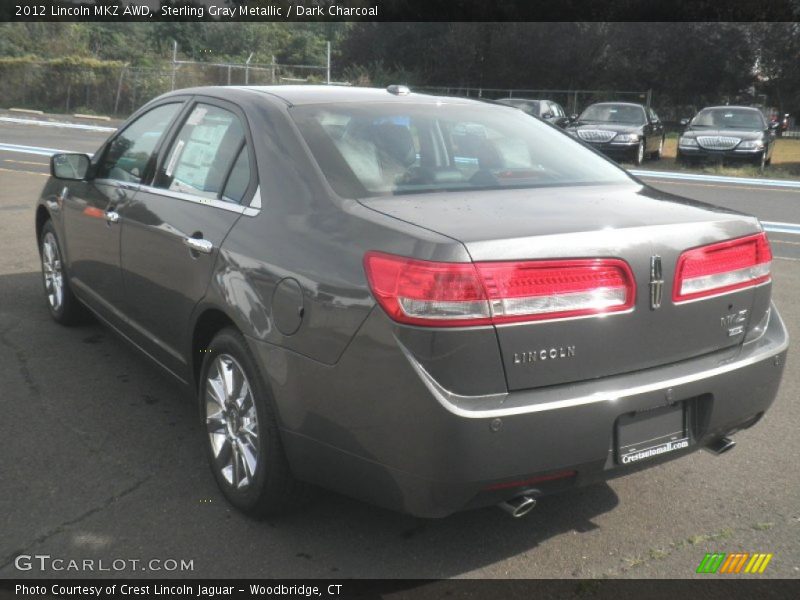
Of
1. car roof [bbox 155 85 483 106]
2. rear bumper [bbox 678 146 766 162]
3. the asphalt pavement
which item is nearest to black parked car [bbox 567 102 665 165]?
rear bumper [bbox 678 146 766 162]

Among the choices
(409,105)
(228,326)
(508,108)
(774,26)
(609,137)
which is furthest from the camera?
(774,26)

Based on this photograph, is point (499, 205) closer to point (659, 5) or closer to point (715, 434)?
point (715, 434)

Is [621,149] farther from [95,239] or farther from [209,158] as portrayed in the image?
[209,158]

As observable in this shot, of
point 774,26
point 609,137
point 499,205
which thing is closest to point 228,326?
point 499,205

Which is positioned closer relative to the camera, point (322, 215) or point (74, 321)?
point (322, 215)

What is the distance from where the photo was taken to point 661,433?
3152mm

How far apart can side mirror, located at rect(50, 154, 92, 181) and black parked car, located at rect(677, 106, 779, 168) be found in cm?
1841

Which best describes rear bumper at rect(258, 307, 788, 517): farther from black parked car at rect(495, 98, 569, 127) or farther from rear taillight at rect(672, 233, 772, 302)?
black parked car at rect(495, 98, 569, 127)

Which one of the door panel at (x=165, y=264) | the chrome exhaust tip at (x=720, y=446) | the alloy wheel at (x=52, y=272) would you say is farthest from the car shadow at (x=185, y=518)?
the alloy wheel at (x=52, y=272)

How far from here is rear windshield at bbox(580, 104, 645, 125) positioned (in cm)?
2283

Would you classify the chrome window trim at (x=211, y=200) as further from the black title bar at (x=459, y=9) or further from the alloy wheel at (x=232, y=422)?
the black title bar at (x=459, y=9)

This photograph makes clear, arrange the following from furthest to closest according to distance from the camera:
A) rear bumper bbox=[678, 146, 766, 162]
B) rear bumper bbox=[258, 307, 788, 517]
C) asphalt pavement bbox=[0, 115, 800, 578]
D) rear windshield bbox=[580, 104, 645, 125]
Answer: rear windshield bbox=[580, 104, 645, 125] → rear bumper bbox=[678, 146, 766, 162] → asphalt pavement bbox=[0, 115, 800, 578] → rear bumper bbox=[258, 307, 788, 517]

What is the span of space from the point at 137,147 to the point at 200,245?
145 cm

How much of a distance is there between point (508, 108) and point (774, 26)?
38.3 metres
